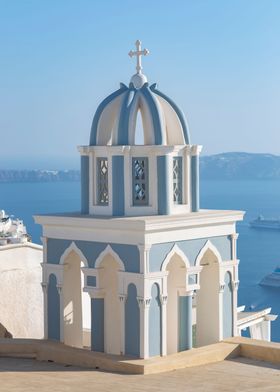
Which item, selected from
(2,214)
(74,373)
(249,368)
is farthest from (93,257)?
(2,214)

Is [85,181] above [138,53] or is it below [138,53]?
below

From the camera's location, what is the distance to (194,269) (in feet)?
32.2

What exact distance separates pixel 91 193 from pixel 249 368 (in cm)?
A: 246

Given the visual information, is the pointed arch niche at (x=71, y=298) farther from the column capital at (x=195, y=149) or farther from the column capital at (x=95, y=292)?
the column capital at (x=195, y=149)

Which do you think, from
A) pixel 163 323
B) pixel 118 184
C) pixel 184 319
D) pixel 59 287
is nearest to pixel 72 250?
pixel 59 287

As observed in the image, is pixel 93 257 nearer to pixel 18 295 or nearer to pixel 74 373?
pixel 74 373

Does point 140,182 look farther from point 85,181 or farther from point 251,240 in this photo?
point 251,240

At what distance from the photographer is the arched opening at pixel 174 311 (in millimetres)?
9969

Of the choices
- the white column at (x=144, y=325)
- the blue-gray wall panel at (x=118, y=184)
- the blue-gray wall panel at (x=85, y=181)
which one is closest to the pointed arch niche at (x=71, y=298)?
the blue-gray wall panel at (x=85, y=181)

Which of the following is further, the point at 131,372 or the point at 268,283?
the point at 268,283

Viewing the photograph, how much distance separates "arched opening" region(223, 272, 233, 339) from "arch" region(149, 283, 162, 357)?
1.20m

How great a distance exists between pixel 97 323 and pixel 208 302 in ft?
4.30

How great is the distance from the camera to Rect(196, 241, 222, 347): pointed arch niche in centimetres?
1028

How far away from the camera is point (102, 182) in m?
9.92
